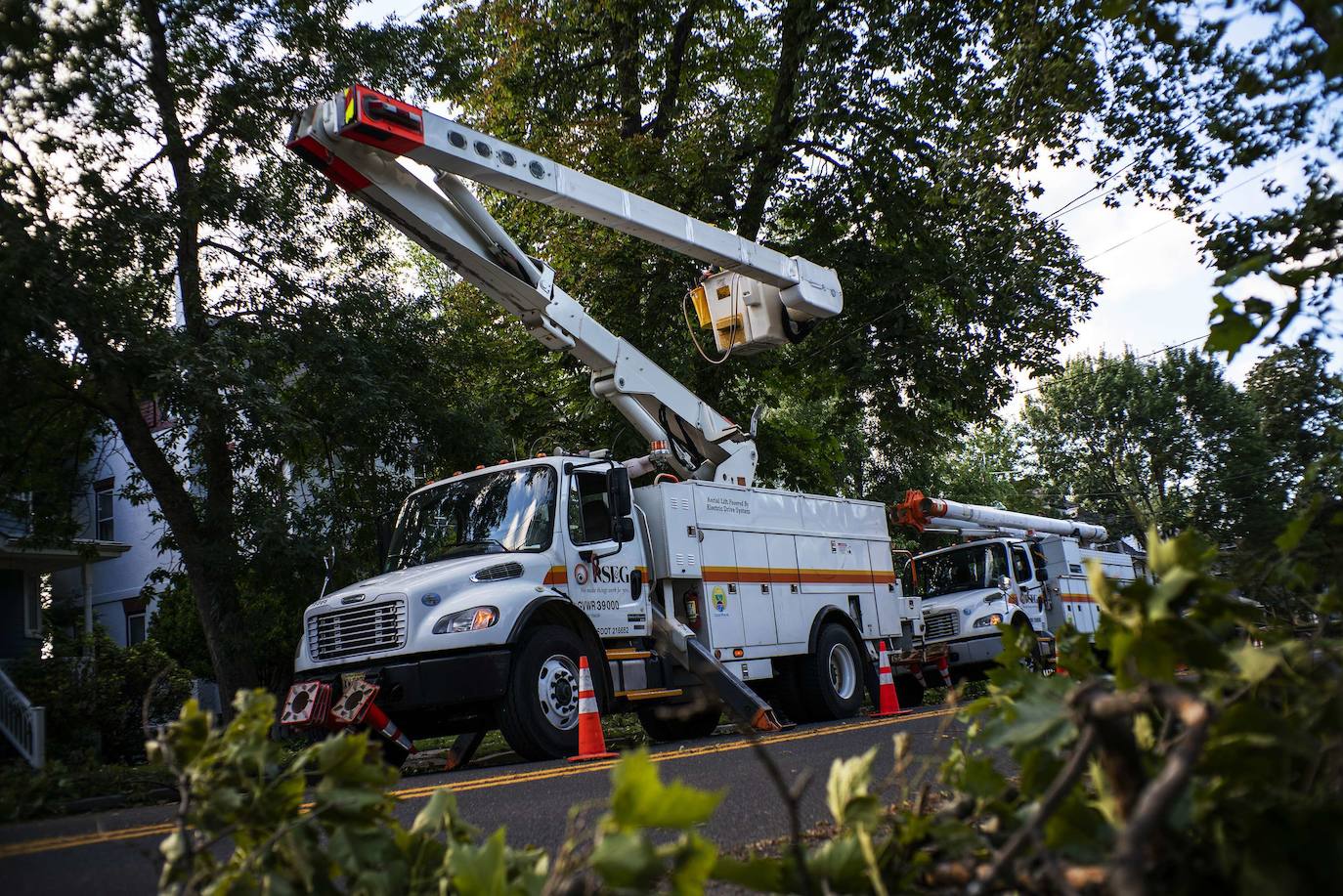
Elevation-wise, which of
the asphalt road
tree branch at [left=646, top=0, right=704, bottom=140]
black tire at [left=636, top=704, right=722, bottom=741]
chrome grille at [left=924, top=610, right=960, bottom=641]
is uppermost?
tree branch at [left=646, top=0, right=704, bottom=140]

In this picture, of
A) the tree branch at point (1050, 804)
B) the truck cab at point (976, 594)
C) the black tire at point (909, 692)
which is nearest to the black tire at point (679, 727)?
the black tire at point (909, 692)

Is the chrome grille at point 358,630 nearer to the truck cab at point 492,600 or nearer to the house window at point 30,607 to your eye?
the truck cab at point 492,600

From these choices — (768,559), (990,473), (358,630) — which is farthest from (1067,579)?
(990,473)

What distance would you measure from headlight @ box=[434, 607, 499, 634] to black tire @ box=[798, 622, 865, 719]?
4.79 metres

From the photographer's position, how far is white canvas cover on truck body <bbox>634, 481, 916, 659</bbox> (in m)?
11.8

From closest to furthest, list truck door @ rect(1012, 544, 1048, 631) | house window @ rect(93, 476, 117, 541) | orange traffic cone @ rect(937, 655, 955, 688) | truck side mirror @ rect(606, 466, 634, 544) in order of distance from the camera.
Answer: truck side mirror @ rect(606, 466, 634, 544) < orange traffic cone @ rect(937, 655, 955, 688) < truck door @ rect(1012, 544, 1048, 631) < house window @ rect(93, 476, 117, 541)

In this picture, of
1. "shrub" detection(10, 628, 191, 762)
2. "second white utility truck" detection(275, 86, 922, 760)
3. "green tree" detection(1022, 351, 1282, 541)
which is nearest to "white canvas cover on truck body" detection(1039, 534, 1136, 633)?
"second white utility truck" detection(275, 86, 922, 760)

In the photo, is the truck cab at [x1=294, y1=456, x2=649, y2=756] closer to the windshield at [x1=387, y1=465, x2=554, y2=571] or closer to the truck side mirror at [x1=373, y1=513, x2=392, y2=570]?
the windshield at [x1=387, y1=465, x2=554, y2=571]

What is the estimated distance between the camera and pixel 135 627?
2995 cm

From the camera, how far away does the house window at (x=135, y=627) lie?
2959cm

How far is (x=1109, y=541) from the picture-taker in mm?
23047

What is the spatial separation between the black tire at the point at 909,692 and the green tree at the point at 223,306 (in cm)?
731

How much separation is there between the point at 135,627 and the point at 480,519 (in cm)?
2266

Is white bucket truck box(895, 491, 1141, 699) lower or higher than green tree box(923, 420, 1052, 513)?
lower
